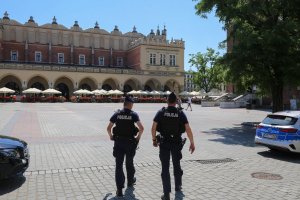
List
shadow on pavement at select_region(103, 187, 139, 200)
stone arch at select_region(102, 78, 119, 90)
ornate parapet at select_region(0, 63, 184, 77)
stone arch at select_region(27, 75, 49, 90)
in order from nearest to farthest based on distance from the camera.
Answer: shadow on pavement at select_region(103, 187, 139, 200), ornate parapet at select_region(0, 63, 184, 77), stone arch at select_region(27, 75, 49, 90), stone arch at select_region(102, 78, 119, 90)

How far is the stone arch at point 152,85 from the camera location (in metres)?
69.4

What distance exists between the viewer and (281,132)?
35.0 feet

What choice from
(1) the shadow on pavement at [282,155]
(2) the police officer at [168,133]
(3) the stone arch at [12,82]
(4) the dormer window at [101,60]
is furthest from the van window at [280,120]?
(4) the dormer window at [101,60]

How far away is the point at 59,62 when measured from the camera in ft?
236

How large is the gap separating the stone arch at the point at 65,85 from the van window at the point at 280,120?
54.9 m

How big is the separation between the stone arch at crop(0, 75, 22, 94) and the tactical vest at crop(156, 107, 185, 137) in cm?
5656

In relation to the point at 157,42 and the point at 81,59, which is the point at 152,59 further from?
the point at 81,59

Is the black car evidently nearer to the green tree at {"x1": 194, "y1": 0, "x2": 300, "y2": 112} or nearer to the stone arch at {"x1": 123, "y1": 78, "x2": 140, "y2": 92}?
the green tree at {"x1": 194, "y1": 0, "x2": 300, "y2": 112}

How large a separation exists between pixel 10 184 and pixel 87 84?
197 ft

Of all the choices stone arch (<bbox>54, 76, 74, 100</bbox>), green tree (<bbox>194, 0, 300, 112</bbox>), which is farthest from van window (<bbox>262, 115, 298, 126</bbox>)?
stone arch (<bbox>54, 76, 74, 100</bbox>)

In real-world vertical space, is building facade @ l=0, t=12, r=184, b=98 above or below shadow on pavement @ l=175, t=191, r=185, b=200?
above

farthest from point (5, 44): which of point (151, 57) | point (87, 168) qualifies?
point (87, 168)

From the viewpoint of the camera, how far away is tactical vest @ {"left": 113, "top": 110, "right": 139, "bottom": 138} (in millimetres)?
6742

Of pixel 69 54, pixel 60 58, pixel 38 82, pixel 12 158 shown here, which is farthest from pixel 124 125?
pixel 60 58
